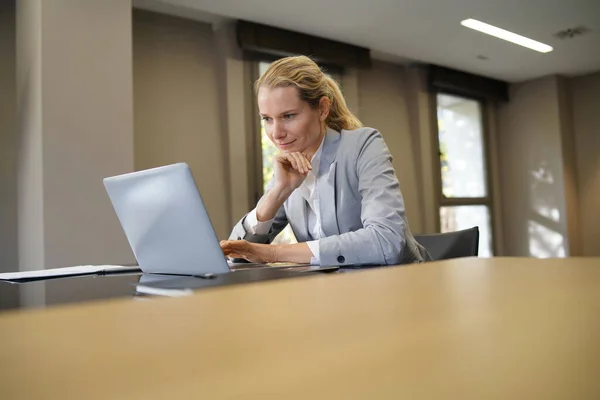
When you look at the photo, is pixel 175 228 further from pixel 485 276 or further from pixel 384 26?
pixel 384 26

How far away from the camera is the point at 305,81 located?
178 cm

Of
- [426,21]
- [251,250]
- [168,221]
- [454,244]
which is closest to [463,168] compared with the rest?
[426,21]

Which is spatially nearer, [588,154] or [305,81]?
[305,81]

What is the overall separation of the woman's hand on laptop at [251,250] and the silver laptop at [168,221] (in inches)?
10.5

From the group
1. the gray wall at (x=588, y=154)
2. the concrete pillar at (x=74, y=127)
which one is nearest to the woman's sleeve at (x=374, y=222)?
the concrete pillar at (x=74, y=127)

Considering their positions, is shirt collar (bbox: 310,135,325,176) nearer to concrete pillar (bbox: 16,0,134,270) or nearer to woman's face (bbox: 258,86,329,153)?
woman's face (bbox: 258,86,329,153)

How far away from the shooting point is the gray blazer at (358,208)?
1381 mm

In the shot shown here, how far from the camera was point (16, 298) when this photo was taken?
2.14 ft

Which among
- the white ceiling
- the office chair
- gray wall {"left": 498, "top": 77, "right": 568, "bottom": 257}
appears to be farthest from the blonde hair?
gray wall {"left": 498, "top": 77, "right": 568, "bottom": 257}

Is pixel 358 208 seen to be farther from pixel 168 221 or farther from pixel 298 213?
pixel 168 221

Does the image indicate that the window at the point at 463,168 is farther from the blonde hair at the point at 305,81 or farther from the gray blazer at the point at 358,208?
the gray blazer at the point at 358,208

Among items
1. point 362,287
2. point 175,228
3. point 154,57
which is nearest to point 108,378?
point 362,287

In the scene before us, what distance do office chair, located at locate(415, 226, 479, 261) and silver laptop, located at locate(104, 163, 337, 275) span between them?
2.74ft

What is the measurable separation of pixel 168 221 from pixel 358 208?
0.84 meters
